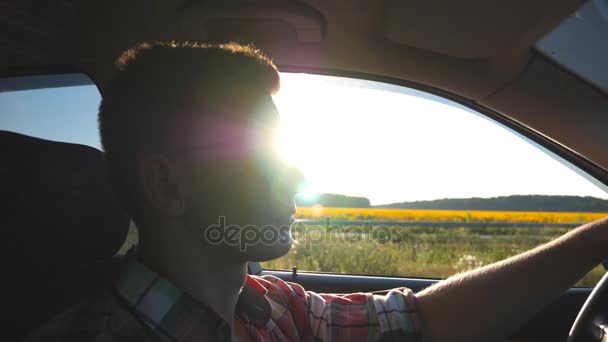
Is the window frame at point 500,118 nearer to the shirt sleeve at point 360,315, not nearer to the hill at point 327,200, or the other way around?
the hill at point 327,200

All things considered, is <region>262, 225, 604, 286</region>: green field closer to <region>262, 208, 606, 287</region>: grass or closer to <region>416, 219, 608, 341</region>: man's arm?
<region>262, 208, 606, 287</region>: grass

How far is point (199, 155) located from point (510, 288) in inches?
36.5

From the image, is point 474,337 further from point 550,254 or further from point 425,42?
point 425,42

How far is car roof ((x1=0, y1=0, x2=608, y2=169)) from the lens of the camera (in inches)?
70.7

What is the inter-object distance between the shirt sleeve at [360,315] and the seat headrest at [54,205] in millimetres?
656

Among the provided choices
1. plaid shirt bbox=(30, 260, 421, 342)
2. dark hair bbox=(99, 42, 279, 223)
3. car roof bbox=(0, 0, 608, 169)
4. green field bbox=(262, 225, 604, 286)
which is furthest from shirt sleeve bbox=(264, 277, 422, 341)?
car roof bbox=(0, 0, 608, 169)

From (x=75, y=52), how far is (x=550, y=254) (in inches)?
81.1

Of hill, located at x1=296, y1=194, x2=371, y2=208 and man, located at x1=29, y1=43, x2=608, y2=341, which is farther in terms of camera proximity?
hill, located at x1=296, y1=194, x2=371, y2=208

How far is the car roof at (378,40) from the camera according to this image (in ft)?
5.89

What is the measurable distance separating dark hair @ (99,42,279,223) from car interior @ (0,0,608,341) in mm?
292

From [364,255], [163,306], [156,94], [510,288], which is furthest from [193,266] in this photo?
[364,255]

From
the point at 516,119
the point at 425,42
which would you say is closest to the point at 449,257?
the point at 516,119

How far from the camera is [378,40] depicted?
2.04m

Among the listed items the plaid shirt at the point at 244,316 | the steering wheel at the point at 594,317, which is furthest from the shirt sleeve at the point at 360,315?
the steering wheel at the point at 594,317
